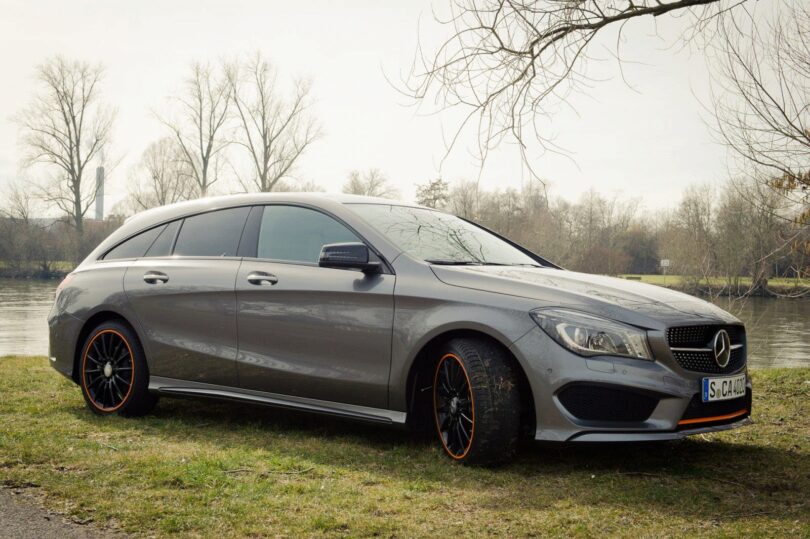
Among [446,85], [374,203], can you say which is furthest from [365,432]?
[446,85]

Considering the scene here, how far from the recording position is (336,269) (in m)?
5.31

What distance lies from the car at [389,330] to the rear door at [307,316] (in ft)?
0.04

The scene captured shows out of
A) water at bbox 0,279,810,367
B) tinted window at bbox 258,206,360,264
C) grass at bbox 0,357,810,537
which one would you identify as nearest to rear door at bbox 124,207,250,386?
tinted window at bbox 258,206,360,264

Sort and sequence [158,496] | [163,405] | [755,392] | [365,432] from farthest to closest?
[755,392]
[163,405]
[365,432]
[158,496]

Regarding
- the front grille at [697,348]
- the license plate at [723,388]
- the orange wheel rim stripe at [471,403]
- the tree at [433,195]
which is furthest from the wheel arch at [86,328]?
the tree at [433,195]

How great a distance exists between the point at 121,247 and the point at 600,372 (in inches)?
172

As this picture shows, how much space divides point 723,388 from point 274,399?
2886mm

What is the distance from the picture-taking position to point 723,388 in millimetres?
4555

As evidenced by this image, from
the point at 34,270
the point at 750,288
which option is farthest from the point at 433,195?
the point at 750,288

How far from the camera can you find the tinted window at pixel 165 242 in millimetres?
6469

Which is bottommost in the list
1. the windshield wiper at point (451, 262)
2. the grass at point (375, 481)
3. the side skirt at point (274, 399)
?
the grass at point (375, 481)

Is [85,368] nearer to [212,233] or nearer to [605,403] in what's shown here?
[212,233]

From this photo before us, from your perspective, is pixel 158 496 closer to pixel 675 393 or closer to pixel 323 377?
pixel 323 377

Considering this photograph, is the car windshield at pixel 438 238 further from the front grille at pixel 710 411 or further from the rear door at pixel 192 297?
the front grille at pixel 710 411
